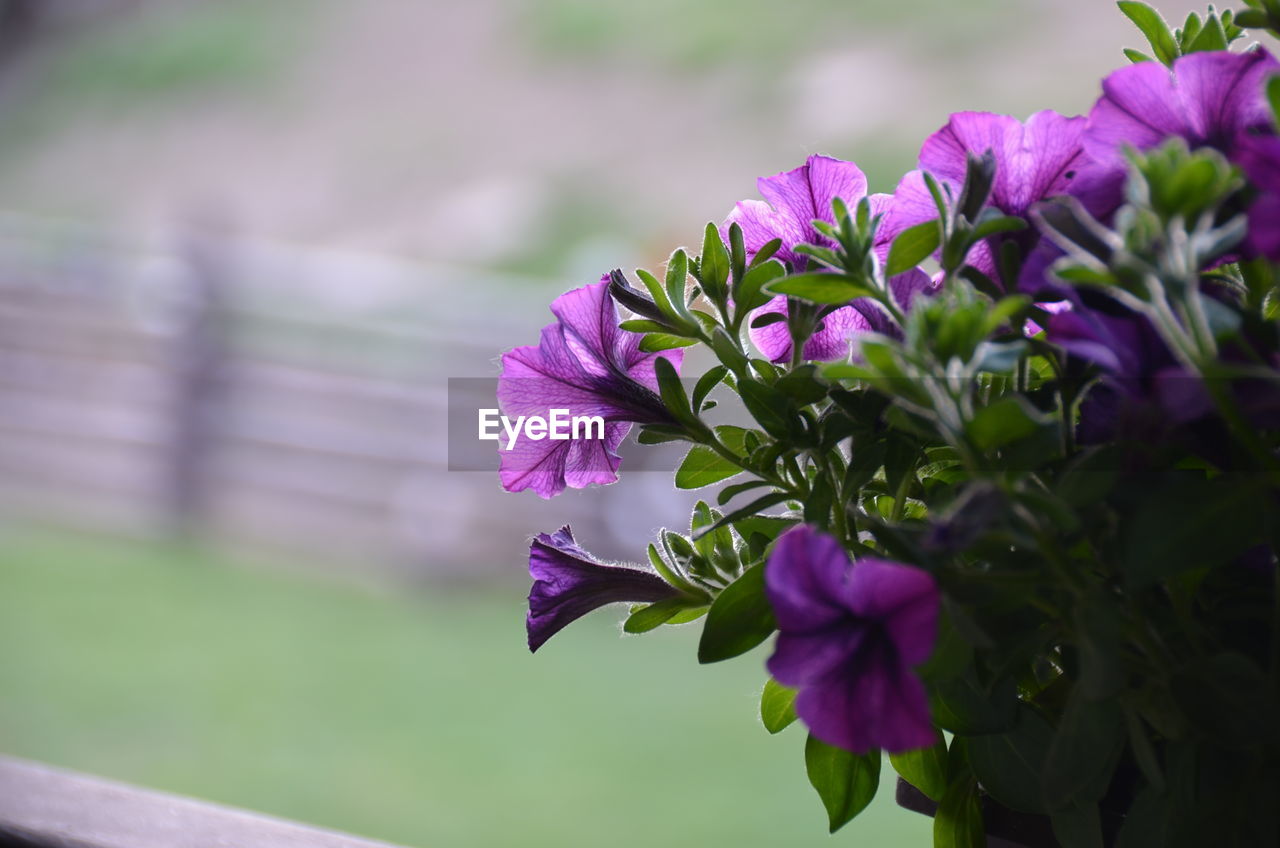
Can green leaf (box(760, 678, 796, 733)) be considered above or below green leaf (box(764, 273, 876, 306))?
below

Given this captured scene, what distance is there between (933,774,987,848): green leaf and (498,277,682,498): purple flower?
0.34ft

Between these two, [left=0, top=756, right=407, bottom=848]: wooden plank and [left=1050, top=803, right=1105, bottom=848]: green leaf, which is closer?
[left=1050, top=803, right=1105, bottom=848]: green leaf

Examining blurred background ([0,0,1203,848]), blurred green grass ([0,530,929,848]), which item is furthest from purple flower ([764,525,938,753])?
blurred green grass ([0,530,929,848])

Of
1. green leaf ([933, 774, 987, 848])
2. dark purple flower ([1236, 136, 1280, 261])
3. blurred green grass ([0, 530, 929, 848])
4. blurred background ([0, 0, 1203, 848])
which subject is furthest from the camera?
blurred background ([0, 0, 1203, 848])

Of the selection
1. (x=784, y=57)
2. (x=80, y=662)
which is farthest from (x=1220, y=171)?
(x=784, y=57)

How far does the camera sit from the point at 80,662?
2.89 m

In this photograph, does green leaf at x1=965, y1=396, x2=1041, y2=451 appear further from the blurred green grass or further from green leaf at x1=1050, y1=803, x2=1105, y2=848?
the blurred green grass

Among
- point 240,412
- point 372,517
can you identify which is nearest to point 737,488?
point 372,517

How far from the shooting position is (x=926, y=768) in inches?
11.4

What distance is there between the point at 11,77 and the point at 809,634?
358 inches

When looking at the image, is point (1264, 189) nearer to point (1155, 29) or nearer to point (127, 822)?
point (1155, 29)

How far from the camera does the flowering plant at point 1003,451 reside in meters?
0.20

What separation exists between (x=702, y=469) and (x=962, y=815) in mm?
99

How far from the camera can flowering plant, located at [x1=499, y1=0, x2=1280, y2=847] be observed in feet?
0.65
